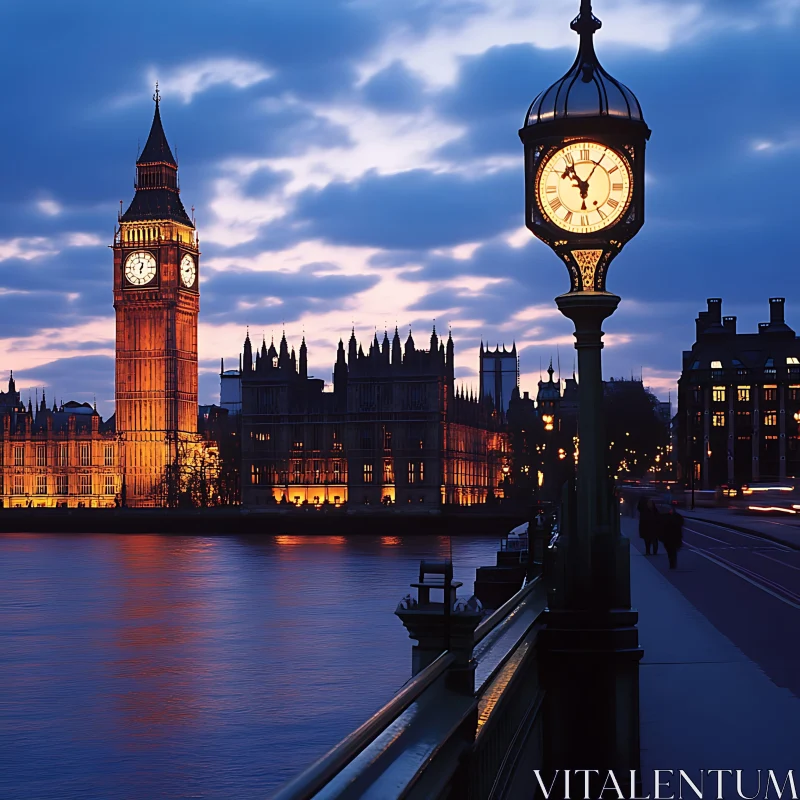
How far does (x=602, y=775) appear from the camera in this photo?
8.64m

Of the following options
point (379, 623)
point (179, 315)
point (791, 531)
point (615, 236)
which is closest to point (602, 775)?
point (615, 236)

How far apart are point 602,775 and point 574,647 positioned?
93 centimetres

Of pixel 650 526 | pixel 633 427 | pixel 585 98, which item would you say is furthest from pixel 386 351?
pixel 585 98

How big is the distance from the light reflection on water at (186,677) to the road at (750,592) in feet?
19.3

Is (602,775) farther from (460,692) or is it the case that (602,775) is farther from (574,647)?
(460,692)

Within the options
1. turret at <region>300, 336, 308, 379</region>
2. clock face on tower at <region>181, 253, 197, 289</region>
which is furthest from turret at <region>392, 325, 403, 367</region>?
clock face on tower at <region>181, 253, 197, 289</region>

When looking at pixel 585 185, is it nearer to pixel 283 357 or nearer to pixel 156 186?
pixel 283 357

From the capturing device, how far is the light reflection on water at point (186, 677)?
56.8ft

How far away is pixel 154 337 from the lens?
161500mm

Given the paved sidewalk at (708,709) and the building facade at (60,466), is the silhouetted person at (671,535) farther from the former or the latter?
the building facade at (60,466)

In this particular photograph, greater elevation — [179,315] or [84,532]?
[179,315]

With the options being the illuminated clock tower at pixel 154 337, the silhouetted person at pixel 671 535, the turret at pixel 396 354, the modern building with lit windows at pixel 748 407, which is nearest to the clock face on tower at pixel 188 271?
the illuminated clock tower at pixel 154 337

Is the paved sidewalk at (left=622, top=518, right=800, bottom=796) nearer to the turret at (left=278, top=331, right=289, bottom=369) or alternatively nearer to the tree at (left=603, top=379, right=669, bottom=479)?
the tree at (left=603, top=379, right=669, bottom=479)

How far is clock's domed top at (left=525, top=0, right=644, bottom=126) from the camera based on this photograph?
32.6ft
